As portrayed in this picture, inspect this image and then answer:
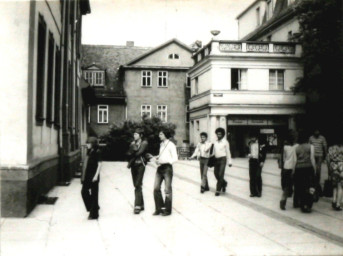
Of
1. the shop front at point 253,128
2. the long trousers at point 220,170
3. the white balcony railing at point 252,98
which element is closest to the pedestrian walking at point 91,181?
the long trousers at point 220,170

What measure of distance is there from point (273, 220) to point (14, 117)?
5315 millimetres

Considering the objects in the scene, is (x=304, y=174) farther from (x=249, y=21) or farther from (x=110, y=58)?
(x=110, y=58)

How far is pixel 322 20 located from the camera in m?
26.5

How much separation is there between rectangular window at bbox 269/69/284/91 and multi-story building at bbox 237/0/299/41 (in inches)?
107

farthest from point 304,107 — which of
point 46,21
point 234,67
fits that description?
point 46,21

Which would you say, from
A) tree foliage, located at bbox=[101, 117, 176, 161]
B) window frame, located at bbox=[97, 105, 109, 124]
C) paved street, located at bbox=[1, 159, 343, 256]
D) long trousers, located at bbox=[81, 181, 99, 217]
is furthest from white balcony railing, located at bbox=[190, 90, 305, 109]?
long trousers, located at bbox=[81, 181, 99, 217]

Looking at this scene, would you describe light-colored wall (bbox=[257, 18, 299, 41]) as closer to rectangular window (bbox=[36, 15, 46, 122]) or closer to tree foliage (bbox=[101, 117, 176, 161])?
tree foliage (bbox=[101, 117, 176, 161])

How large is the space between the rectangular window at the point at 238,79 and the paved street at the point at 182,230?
23.5m

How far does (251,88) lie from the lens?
114 ft

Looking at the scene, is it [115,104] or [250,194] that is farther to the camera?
[115,104]

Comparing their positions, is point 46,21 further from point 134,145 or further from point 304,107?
point 304,107

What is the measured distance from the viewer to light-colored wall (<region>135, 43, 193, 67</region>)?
44.9 meters

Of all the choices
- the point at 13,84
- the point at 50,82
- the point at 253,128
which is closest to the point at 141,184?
the point at 13,84

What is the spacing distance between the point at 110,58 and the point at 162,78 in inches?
252
